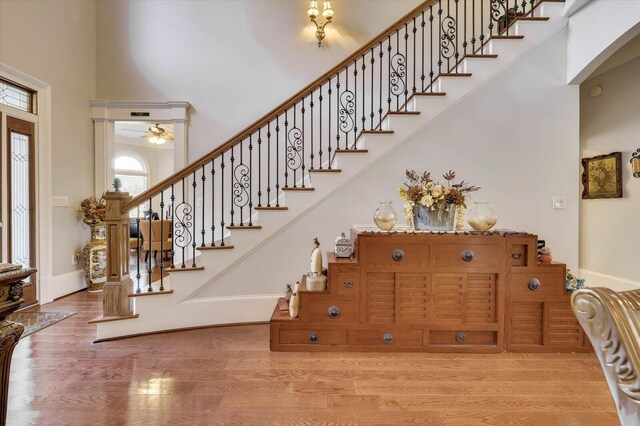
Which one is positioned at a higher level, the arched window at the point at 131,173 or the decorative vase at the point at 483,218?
the arched window at the point at 131,173

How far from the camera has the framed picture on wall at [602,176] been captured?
12.2 ft

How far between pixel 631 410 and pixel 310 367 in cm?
184

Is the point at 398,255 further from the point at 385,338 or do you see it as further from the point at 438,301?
the point at 385,338

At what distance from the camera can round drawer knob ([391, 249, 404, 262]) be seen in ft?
8.38

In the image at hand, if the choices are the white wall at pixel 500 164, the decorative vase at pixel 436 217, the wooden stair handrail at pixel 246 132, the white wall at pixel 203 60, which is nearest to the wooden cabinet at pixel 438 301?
the decorative vase at pixel 436 217

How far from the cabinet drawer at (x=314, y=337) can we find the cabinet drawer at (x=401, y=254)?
661 millimetres

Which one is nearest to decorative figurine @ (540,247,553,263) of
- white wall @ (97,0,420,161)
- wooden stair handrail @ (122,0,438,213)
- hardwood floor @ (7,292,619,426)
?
hardwood floor @ (7,292,619,426)

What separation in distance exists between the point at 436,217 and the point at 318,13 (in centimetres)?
364

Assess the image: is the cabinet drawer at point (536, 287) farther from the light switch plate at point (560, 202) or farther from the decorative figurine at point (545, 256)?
the light switch plate at point (560, 202)

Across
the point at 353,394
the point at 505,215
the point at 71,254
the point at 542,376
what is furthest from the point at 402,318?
the point at 71,254

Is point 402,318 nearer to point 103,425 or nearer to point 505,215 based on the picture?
point 505,215

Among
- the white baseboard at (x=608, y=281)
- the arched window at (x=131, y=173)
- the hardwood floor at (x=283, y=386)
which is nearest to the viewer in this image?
the hardwood floor at (x=283, y=386)

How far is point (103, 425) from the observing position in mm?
1692

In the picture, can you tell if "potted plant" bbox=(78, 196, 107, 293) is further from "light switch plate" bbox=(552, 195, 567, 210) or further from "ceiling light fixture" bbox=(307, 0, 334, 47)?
"light switch plate" bbox=(552, 195, 567, 210)
